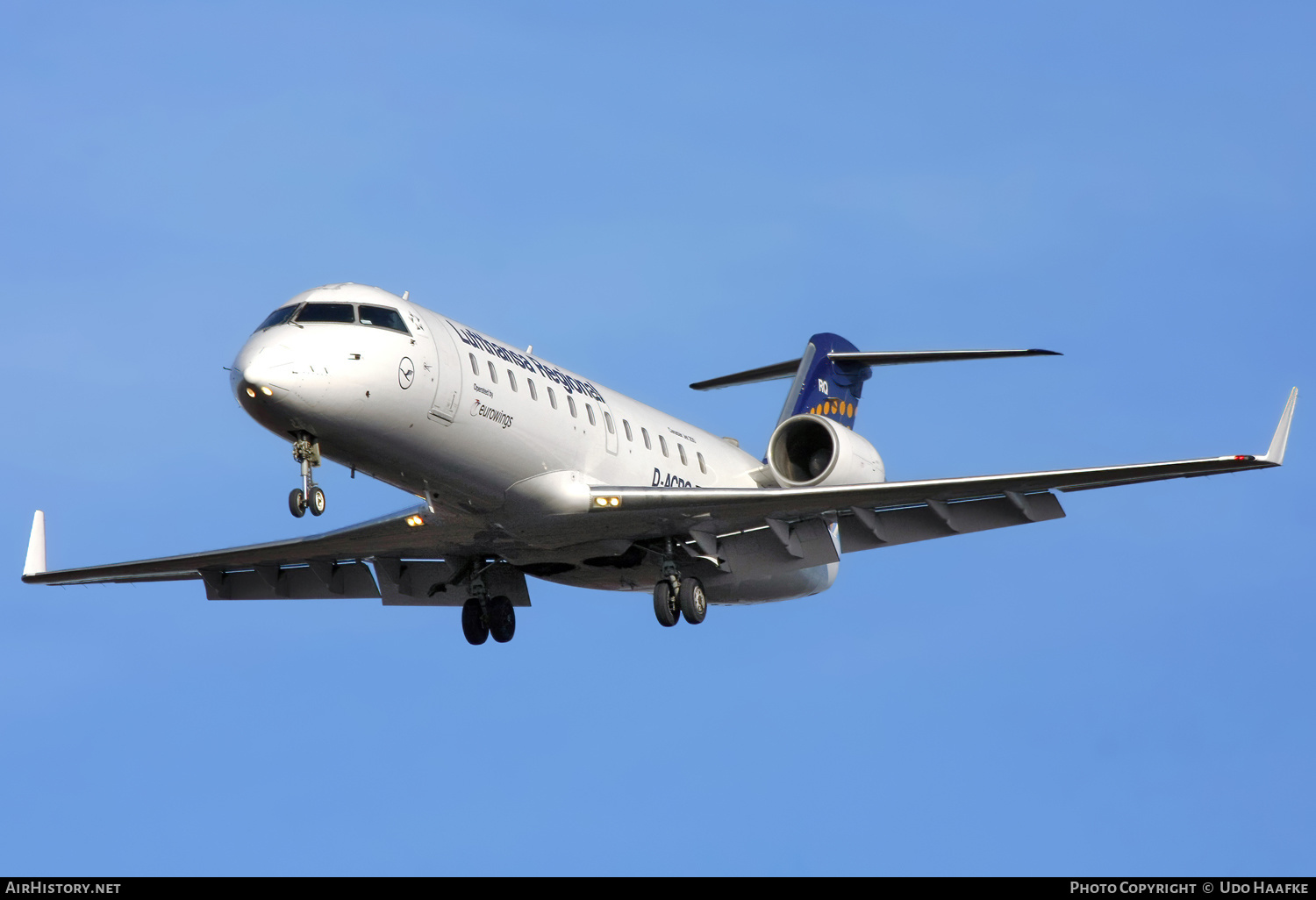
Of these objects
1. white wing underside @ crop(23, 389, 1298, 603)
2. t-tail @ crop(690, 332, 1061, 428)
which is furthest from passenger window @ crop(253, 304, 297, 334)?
t-tail @ crop(690, 332, 1061, 428)

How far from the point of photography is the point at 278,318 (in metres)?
21.5

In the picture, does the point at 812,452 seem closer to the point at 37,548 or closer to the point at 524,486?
the point at 524,486

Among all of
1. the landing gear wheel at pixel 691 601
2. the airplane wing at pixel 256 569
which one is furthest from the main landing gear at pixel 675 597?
the airplane wing at pixel 256 569

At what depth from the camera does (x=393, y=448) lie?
21469 mm

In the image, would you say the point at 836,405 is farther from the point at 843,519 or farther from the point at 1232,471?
the point at 1232,471

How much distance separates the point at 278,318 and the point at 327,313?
24.1 inches

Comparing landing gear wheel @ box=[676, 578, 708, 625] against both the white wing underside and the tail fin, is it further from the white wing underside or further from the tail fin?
the tail fin

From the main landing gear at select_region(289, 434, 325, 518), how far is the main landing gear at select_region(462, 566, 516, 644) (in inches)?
219

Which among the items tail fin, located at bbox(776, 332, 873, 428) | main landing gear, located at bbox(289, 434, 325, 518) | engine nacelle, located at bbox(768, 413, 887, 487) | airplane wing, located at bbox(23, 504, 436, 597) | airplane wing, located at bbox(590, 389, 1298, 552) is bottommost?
main landing gear, located at bbox(289, 434, 325, 518)

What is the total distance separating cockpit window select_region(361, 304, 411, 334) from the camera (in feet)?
70.7

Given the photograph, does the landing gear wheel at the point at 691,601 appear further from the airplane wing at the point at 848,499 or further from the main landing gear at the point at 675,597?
the airplane wing at the point at 848,499

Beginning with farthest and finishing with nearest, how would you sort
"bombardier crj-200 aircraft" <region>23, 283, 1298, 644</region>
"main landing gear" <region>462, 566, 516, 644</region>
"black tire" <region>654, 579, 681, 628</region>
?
"main landing gear" <region>462, 566, 516, 644</region> < "black tire" <region>654, 579, 681, 628</region> < "bombardier crj-200 aircraft" <region>23, 283, 1298, 644</region>
